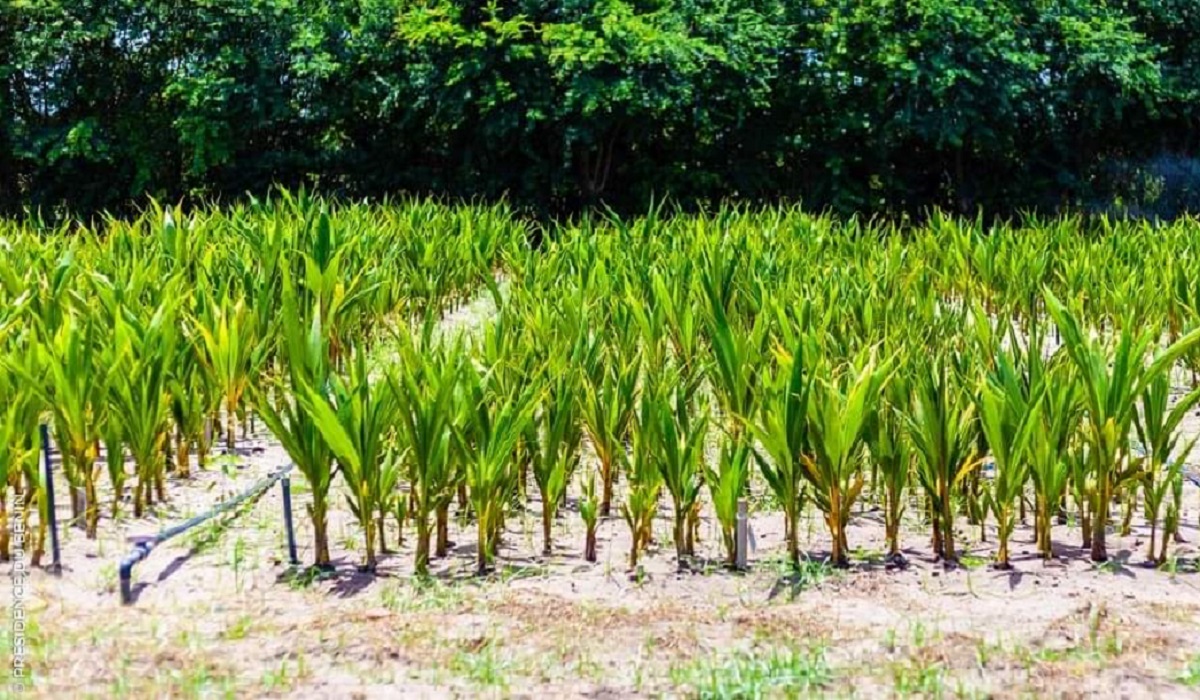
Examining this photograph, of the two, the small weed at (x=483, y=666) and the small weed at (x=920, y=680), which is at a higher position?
the small weed at (x=483, y=666)

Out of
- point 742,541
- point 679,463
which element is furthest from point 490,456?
point 742,541

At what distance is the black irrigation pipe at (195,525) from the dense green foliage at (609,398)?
0.06 m

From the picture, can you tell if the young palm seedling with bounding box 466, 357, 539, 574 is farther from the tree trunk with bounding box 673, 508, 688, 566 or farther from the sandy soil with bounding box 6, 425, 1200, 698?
the tree trunk with bounding box 673, 508, 688, 566

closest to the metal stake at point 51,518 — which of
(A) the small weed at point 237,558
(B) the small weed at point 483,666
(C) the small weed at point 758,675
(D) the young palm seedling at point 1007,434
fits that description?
(A) the small weed at point 237,558

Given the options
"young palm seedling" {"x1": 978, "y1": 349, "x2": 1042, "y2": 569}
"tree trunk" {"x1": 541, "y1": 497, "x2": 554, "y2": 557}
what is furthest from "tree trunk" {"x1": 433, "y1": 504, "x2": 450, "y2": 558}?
"young palm seedling" {"x1": 978, "y1": 349, "x2": 1042, "y2": 569}

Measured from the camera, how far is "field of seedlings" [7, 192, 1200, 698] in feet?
8.43

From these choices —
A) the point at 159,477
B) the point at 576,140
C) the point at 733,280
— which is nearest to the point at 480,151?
the point at 576,140

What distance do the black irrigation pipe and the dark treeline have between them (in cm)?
657

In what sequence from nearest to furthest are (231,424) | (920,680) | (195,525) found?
(920,680) < (195,525) < (231,424)

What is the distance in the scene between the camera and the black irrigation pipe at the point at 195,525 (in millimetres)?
Result: 2904

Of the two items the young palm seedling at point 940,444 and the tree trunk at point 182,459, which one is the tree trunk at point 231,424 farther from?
the young palm seedling at point 940,444

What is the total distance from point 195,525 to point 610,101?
7410mm

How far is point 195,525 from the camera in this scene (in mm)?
3201

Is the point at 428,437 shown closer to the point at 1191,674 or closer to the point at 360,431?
the point at 360,431
